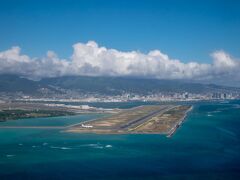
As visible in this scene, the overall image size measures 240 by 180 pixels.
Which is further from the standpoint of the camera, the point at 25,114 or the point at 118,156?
the point at 25,114

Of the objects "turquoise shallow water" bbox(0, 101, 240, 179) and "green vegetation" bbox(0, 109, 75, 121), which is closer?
"turquoise shallow water" bbox(0, 101, 240, 179)

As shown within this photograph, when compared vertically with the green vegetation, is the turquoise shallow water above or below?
below

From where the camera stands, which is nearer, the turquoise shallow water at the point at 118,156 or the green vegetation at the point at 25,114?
the turquoise shallow water at the point at 118,156

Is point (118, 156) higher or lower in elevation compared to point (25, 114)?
lower

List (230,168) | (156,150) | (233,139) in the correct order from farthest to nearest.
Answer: (233,139)
(156,150)
(230,168)

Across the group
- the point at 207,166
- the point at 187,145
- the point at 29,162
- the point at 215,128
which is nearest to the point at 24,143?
the point at 29,162

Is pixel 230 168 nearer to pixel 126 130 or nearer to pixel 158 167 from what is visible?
pixel 158 167

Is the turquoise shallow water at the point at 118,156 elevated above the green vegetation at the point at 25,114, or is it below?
below

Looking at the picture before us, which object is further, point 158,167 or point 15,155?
point 15,155
